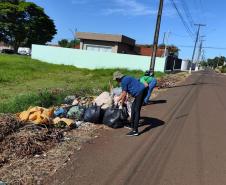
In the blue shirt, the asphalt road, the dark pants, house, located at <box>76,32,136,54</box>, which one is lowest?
the asphalt road

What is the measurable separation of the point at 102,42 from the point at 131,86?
162 ft

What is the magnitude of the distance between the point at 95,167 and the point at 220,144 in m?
3.81

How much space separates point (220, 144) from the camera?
30.1ft

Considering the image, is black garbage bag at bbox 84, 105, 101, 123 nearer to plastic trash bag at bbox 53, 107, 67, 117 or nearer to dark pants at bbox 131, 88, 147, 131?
plastic trash bag at bbox 53, 107, 67, 117

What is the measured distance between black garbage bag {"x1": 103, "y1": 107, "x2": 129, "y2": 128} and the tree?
202ft

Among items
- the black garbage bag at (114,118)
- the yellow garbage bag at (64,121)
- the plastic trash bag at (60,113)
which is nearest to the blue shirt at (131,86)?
the black garbage bag at (114,118)

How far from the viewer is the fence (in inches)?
1634

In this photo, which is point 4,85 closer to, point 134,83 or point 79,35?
point 134,83

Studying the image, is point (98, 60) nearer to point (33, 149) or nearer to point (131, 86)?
point (131, 86)

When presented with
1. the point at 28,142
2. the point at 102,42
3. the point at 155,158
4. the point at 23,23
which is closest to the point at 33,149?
the point at 28,142

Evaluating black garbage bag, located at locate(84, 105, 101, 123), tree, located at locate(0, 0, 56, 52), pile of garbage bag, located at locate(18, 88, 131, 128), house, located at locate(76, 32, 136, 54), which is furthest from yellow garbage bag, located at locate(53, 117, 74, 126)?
tree, located at locate(0, 0, 56, 52)

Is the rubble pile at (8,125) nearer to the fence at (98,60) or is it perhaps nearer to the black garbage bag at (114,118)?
the black garbage bag at (114,118)

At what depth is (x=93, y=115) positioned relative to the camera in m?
10.1

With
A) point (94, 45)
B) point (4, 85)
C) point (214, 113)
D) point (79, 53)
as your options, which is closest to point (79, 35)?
point (94, 45)
